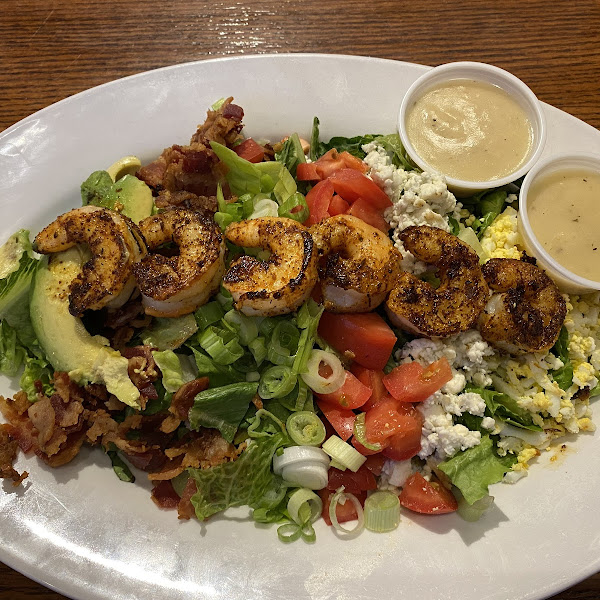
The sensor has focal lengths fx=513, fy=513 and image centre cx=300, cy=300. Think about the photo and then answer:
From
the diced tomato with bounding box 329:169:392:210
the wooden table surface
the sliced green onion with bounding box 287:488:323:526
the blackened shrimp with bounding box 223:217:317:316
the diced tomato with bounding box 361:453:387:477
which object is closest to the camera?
the blackened shrimp with bounding box 223:217:317:316

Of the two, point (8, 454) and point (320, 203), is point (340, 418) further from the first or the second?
point (8, 454)

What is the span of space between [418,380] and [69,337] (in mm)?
1516

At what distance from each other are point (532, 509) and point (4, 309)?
8.14ft

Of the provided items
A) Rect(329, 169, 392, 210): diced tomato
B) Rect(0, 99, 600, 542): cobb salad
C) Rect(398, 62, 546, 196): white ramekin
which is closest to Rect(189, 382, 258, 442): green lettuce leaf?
Rect(0, 99, 600, 542): cobb salad

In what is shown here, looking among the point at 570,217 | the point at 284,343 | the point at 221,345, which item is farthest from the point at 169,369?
A: the point at 570,217

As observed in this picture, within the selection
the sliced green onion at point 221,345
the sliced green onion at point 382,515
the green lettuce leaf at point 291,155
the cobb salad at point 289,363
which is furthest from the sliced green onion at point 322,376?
the green lettuce leaf at point 291,155

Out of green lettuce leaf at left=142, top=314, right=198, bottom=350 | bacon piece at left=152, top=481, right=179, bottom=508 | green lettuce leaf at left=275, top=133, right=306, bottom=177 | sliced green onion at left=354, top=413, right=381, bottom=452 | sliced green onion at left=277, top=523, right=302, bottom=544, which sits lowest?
sliced green onion at left=277, top=523, right=302, bottom=544

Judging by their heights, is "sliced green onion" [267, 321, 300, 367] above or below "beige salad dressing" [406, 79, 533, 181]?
below

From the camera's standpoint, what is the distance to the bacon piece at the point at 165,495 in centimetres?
229

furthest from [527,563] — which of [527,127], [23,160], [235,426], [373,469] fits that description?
[23,160]

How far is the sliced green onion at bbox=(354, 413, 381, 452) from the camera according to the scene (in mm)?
2223

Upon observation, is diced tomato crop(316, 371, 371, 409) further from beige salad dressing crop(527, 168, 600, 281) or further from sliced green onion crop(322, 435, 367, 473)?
beige salad dressing crop(527, 168, 600, 281)

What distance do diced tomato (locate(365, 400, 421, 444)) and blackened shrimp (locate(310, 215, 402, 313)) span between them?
45cm

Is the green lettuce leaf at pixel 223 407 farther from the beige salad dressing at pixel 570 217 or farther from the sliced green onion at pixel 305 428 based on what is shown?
the beige salad dressing at pixel 570 217
